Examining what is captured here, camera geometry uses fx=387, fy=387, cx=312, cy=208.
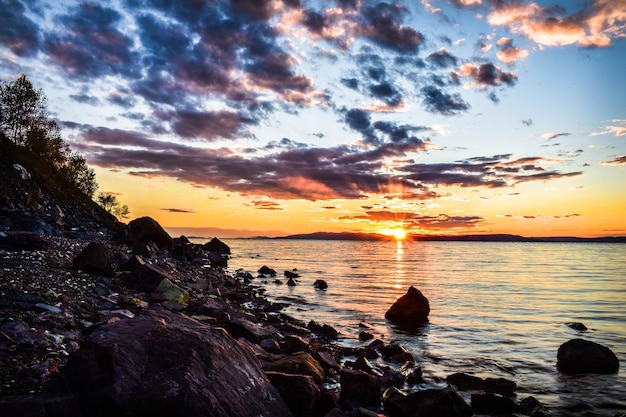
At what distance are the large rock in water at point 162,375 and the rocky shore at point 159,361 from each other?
2 centimetres

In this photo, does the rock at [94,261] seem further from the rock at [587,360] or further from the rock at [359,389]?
the rock at [587,360]

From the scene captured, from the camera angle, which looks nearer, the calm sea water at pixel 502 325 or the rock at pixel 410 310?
the calm sea water at pixel 502 325

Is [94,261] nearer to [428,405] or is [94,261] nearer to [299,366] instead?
[299,366]

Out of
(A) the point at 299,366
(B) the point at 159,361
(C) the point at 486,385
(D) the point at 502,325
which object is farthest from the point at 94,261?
(D) the point at 502,325

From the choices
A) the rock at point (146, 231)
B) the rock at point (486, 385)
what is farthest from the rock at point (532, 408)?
the rock at point (146, 231)

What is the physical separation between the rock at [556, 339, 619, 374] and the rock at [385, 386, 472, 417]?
6840 millimetres

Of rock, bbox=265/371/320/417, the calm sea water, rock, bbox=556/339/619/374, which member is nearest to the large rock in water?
rock, bbox=265/371/320/417

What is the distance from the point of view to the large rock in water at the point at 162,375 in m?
5.50

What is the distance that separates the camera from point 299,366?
9719 millimetres

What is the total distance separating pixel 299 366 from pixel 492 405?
4993 millimetres

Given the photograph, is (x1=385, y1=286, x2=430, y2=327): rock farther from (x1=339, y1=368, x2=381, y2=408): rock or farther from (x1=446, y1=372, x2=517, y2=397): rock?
(x1=339, y1=368, x2=381, y2=408): rock

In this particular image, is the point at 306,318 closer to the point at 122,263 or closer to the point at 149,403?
the point at 122,263

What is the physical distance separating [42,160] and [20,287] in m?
54.6

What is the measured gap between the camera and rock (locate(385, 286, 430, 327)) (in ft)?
73.6
